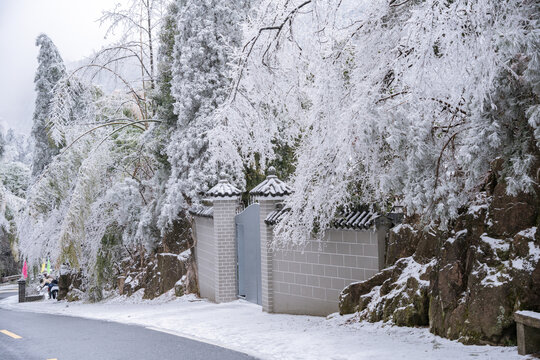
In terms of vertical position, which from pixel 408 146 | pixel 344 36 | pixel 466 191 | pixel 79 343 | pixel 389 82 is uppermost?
pixel 344 36

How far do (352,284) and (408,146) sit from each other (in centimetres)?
355

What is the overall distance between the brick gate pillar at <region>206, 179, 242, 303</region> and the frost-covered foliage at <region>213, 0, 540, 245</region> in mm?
4737

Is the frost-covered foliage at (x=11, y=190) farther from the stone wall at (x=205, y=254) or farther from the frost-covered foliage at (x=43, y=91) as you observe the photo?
the stone wall at (x=205, y=254)

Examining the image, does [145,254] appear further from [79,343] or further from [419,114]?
[419,114]

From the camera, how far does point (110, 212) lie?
21.5 meters

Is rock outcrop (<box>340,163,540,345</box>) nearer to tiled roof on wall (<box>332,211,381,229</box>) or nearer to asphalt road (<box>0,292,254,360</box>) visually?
tiled roof on wall (<box>332,211,381,229</box>)

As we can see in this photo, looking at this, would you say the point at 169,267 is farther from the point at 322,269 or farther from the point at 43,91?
the point at 43,91

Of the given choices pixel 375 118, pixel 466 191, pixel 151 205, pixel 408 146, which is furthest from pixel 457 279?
pixel 151 205

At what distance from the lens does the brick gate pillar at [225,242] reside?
14.4 metres

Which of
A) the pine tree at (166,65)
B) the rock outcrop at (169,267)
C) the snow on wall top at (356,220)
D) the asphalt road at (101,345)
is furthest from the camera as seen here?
the pine tree at (166,65)

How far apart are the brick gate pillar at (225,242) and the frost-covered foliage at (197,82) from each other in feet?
9.52

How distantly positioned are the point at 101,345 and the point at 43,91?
20.3 metres

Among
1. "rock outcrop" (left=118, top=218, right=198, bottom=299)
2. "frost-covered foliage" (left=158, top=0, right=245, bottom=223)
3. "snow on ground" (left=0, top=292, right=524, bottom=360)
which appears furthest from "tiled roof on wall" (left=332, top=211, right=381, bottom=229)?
"rock outcrop" (left=118, top=218, right=198, bottom=299)

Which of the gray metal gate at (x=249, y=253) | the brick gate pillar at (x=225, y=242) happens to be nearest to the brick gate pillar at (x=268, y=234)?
the gray metal gate at (x=249, y=253)
